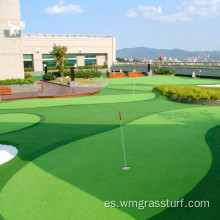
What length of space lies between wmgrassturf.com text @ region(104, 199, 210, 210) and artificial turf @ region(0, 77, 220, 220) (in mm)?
110

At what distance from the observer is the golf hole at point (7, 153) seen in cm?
796

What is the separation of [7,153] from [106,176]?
3623 millimetres

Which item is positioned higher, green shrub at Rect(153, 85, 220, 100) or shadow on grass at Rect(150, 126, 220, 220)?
green shrub at Rect(153, 85, 220, 100)

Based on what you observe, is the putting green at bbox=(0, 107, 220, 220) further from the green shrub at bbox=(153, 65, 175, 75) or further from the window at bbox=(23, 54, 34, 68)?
the window at bbox=(23, 54, 34, 68)

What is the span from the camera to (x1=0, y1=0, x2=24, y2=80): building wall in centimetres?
2325

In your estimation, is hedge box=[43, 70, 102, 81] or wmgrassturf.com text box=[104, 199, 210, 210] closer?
wmgrassturf.com text box=[104, 199, 210, 210]

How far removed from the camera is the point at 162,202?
5.14 metres

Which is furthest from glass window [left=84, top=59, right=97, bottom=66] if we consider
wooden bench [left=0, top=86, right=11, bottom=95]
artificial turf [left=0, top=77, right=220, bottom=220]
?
artificial turf [left=0, top=77, right=220, bottom=220]

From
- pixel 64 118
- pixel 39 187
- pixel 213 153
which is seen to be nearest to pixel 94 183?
pixel 39 187

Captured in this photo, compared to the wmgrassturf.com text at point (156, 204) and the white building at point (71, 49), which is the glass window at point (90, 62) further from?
the wmgrassturf.com text at point (156, 204)

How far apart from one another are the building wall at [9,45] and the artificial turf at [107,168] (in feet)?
41.9

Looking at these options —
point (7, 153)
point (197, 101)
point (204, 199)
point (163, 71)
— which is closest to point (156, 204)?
point (204, 199)

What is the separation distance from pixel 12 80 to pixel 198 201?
21200 millimetres

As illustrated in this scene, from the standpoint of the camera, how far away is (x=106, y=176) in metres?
6.42
